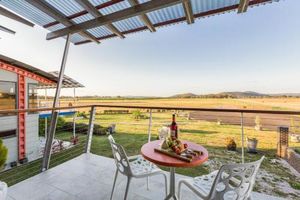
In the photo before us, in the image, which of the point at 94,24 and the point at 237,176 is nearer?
the point at 237,176

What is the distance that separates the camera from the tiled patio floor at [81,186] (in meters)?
2.06

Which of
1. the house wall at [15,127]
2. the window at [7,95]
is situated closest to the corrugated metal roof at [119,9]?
the window at [7,95]

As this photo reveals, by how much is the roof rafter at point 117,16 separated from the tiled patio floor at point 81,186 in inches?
85.9

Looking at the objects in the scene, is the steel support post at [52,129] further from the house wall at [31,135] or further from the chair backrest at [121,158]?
the house wall at [31,135]

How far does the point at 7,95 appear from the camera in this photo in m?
7.40

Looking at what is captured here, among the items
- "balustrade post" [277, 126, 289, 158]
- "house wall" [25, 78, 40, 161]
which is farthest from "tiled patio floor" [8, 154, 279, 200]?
"house wall" [25, 78, 40, 161]

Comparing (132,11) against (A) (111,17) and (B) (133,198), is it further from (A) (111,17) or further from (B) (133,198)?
(B) (133,198)

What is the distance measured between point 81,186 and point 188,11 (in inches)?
103

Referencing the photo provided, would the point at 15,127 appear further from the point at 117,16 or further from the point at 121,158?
the point at 121,158

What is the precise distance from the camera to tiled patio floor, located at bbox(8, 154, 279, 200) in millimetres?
2062

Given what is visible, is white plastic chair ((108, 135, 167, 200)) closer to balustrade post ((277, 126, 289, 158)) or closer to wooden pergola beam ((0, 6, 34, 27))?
wooden pergola beam ((0, 6, 34, 27))

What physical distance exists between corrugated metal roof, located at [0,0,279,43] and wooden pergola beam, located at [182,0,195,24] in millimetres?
47

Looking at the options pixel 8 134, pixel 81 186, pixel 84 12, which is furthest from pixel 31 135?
pixel 84 12

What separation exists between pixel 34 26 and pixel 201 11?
2.53 meters
